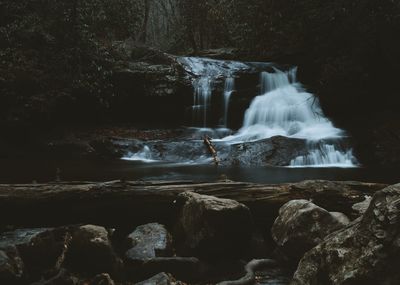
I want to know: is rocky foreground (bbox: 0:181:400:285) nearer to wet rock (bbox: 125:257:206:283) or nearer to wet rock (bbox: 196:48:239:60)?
wet rock (bbox: 125:257:206:283)

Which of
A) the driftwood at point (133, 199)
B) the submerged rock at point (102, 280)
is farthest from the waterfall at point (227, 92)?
the submerged rock at point (102, 280)

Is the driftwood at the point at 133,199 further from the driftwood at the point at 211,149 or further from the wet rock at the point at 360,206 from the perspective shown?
the driftwood at the point at 211,149

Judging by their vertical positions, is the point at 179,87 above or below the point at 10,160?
above

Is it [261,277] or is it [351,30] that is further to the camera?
[351,30]

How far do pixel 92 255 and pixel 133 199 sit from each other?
3.15 ft

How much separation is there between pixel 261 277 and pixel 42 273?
193 centimetres

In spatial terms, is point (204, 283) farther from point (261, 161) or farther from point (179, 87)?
point (179, 87)

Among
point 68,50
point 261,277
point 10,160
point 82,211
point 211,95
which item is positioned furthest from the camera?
point 211,95

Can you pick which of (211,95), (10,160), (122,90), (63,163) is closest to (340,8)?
(211,95)

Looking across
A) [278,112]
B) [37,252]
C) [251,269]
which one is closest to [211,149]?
[278,112]

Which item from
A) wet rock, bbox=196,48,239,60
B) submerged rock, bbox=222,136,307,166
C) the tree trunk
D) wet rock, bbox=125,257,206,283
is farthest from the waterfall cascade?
the tree trunk

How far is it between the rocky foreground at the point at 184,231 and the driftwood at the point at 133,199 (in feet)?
0.04

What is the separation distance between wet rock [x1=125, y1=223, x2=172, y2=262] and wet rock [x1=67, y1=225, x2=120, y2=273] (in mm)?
267

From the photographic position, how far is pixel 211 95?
16656 mm
